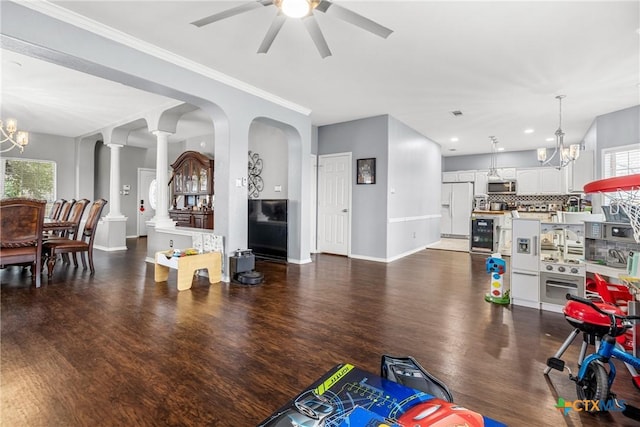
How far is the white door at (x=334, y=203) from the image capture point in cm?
620

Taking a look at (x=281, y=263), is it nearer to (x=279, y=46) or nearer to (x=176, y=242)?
Answer: (x=176, y=242)

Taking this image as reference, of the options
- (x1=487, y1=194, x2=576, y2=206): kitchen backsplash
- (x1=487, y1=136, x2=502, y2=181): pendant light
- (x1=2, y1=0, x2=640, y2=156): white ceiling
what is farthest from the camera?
(x1=487, y1=194, x2=576, y2=206): kitchen backsplash

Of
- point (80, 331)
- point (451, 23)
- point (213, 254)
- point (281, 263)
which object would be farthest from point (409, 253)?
point (80, 331)

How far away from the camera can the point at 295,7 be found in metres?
2.04

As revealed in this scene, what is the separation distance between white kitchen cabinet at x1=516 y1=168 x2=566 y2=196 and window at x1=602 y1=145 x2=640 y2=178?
3162 mm

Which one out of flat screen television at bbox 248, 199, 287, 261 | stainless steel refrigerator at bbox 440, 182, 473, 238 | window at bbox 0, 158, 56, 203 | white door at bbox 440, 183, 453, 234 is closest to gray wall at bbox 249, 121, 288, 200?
flat screen television at bbox 248, 199, 287, 261

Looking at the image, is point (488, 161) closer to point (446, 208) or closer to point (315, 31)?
point (446, 208)

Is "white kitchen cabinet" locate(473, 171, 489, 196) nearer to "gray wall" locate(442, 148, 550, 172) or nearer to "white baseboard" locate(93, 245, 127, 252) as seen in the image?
"gray wall" locate(442, 148, 550, 172)

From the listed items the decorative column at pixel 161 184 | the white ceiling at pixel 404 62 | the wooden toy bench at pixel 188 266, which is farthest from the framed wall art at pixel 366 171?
the decorative column at pixel 161 184

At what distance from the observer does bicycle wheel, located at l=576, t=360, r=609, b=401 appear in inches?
58.6

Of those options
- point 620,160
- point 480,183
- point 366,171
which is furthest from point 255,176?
point 480,183

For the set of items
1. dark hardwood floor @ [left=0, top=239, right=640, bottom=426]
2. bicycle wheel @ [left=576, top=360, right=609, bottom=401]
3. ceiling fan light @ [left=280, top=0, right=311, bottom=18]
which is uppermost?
ceiling fan light @ [left=280, top=0, right=311, bottom=18]

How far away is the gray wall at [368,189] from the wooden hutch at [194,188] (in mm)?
3053

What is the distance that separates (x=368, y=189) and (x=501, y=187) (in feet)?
18.2
